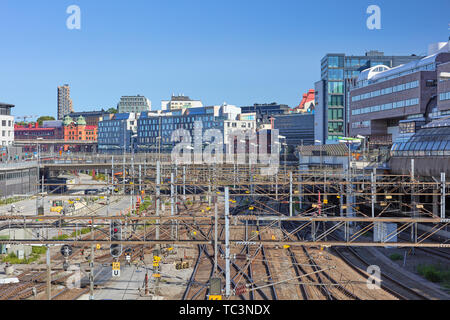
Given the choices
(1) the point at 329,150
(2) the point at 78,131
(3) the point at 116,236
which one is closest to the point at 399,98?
(1) the point at 329,150

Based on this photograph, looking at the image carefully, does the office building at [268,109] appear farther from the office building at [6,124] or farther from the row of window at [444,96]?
the row of window at [444,96]

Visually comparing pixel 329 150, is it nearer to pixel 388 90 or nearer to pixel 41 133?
pixel 388 90

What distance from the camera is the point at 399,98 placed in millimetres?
59094

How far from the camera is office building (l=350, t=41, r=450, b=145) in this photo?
172ft

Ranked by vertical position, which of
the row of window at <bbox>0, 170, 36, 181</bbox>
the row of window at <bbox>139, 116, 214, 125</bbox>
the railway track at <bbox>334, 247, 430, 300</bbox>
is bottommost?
the railway track at <bbox>334, 247, 430, 300</bbox>

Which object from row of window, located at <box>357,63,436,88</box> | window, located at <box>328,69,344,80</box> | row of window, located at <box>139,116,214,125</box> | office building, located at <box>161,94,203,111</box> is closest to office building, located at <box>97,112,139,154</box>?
row of window, located at <box>139,116,214,125</box>

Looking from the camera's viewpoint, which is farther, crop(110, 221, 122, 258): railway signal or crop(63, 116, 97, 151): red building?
crop(63, 116, 97, 151): red building

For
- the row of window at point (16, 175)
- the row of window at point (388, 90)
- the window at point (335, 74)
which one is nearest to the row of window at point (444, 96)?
the row of window at point (388, 90)

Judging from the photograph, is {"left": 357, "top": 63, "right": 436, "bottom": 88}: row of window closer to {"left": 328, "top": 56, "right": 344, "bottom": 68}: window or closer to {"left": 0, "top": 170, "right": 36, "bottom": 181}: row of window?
{"left": 328, "top": 56, "right": 344, "bottom": 68}: window

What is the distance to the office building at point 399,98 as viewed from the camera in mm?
52537

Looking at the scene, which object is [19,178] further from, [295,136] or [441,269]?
[295,136]

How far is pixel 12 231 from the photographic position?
3256cm

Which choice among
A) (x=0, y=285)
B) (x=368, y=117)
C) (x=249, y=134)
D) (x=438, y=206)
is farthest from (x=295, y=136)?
(x=0, y=285)

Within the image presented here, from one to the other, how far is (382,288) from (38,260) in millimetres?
19508
